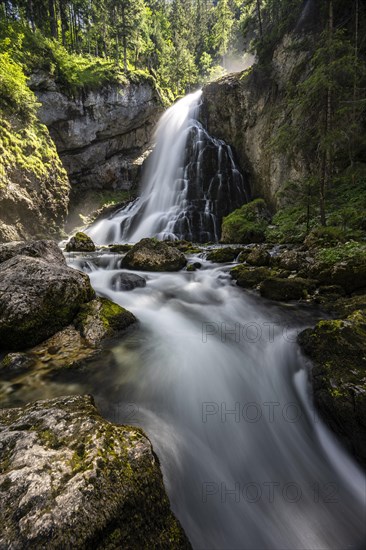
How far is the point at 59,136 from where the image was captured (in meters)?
27.1

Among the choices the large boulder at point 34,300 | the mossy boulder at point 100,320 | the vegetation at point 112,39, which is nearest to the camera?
the large boulder at point 34,300

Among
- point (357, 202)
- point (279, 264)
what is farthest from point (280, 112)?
point (279, 264)

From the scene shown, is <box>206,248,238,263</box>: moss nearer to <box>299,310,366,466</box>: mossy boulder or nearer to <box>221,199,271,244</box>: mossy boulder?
<box>221,199,271,244</box>: mossy boulder

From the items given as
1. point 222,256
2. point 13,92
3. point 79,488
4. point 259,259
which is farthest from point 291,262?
point 13,92

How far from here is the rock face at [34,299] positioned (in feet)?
14.4

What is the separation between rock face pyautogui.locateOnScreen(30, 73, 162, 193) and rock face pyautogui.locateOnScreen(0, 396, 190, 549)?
101 feet

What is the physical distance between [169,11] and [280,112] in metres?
62.5

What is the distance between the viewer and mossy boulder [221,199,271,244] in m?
15.9

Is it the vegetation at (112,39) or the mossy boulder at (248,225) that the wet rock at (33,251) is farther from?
the vegetation at (112,39)

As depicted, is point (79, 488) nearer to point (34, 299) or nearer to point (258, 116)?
point (34, 299)

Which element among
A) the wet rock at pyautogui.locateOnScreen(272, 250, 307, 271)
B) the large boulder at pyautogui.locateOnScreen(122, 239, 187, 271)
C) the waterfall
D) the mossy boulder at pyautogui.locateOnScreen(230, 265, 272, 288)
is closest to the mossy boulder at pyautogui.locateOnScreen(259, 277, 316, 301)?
the mossy boulder at pyautogui.locateOnScreen(230, 265, 272, 288)

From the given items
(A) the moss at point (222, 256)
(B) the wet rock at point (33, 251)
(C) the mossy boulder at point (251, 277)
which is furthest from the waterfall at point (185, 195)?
(B) the wet rock at point (33, 251)

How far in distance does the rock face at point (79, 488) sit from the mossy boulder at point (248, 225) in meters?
14.8

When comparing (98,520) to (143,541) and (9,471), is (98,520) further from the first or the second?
(9,471)
